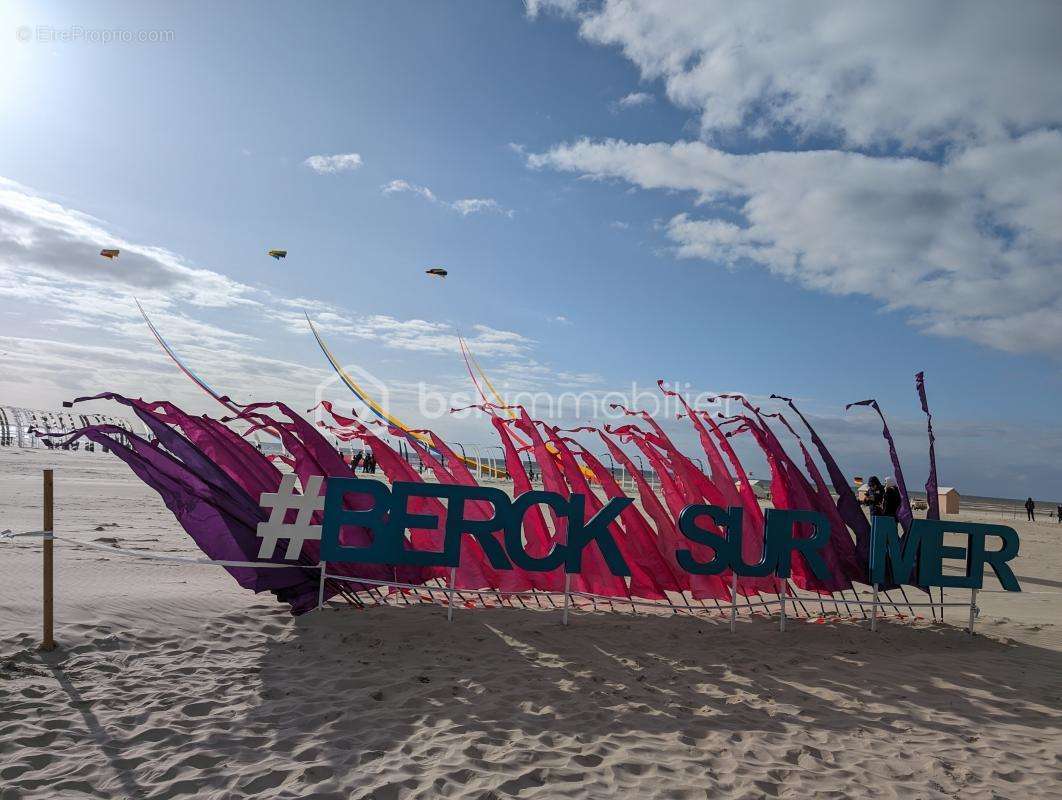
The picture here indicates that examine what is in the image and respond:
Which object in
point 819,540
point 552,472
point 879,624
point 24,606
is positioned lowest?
point 879,624

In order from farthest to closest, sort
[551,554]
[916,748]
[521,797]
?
[551,554] → [916,748] → [521,797]

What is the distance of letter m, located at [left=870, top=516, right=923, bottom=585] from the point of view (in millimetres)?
8570

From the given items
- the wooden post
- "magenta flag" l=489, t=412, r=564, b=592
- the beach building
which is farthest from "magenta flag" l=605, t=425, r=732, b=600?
the beach building

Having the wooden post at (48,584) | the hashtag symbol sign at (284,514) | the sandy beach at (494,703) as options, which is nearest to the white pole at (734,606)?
the sandy beach at (494,703)

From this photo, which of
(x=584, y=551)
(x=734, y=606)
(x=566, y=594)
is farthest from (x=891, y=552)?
(x=566, y=594)

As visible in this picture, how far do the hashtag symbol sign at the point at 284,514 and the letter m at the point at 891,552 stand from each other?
21.6 feet

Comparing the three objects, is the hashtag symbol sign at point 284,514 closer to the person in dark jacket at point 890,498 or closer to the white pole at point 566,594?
the white pole at point 566,594

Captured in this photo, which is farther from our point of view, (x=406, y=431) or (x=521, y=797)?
(x=406, y=431)

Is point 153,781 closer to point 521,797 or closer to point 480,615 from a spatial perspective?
point 521,797

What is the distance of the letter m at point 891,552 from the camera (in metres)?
8.57

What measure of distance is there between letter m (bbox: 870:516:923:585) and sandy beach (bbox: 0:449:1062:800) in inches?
27.7

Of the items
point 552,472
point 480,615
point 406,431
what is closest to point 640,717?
→ point 480,615

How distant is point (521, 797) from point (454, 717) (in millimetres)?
1248

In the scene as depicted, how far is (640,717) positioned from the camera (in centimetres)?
550
